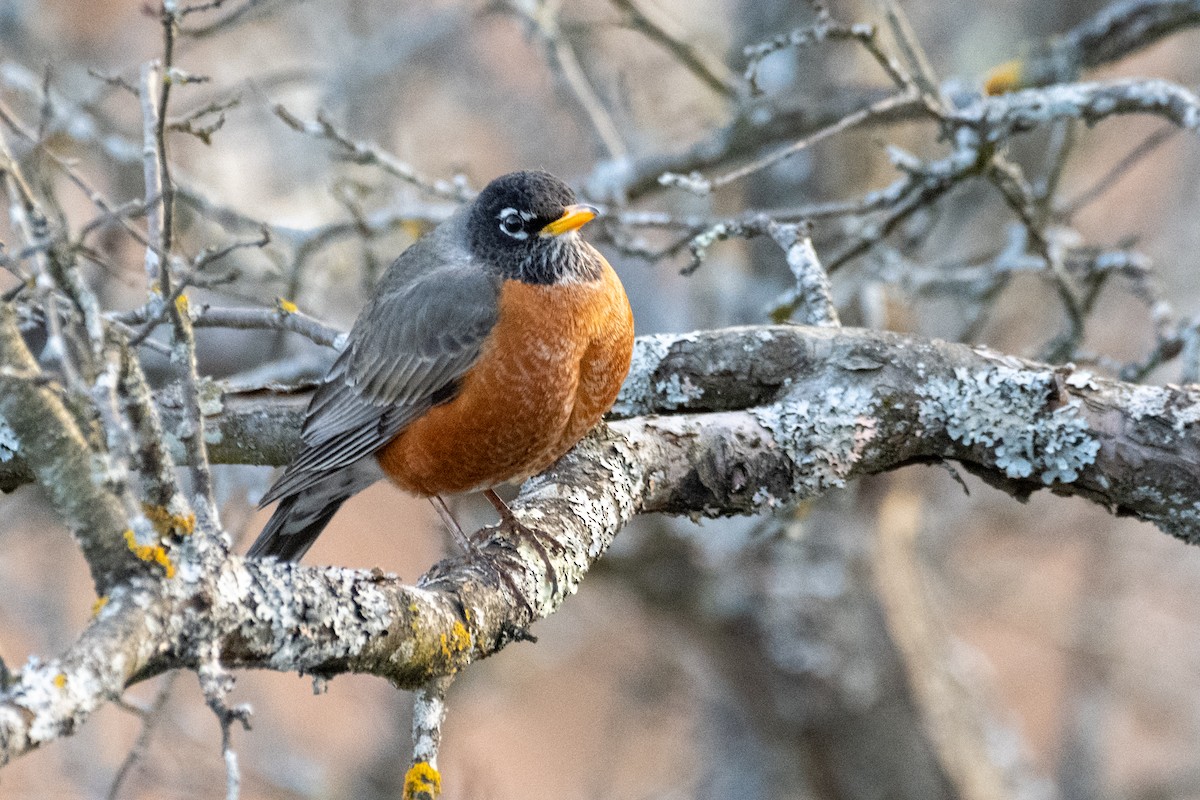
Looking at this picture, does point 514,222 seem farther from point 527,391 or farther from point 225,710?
point 225,710

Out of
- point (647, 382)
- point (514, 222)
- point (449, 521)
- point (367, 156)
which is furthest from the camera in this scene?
point (367, 156)

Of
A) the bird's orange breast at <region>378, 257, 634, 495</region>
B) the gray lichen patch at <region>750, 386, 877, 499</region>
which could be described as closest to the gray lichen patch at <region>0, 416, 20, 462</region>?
the bird's orange breast at <region>378, 257, 634, 495</region>

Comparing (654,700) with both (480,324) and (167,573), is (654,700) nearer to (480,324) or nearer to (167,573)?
(480,324)

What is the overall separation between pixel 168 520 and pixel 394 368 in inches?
75.6

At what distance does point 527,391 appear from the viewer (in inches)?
125

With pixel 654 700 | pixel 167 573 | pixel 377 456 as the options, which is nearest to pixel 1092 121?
pixel 377 456

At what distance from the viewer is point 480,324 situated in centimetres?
340

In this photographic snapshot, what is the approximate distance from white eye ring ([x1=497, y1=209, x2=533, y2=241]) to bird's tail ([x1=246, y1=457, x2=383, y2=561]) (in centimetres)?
85

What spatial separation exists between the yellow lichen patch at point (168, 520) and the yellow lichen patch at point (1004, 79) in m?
3.57

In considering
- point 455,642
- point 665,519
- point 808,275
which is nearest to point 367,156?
Result: point 808,275

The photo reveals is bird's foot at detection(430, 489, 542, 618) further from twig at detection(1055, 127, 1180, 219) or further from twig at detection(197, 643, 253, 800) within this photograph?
twig at detection(1055, 127, 1180, 219)

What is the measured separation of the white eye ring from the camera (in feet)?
12.0

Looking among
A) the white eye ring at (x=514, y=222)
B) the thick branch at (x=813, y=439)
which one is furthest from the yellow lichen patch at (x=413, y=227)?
the thick branch at (x=813, y=439)

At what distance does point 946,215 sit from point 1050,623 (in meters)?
3.30
